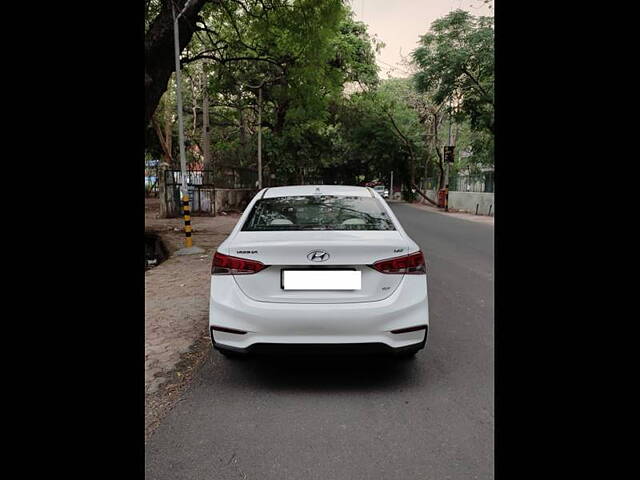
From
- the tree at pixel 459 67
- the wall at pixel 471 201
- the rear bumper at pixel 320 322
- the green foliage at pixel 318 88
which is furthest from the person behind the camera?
the wall at pixel 471 201

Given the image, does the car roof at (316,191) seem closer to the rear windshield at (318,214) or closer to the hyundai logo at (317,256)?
the rear windshield at (318,214)

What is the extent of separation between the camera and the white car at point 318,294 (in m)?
3.09

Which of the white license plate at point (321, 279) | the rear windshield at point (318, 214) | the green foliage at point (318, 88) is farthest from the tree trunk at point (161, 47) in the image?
the white license plate at point (321, 279)

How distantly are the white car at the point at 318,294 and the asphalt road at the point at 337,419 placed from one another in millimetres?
358

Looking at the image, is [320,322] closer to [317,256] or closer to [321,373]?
[317,256]

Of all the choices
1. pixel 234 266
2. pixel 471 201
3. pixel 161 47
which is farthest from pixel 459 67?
pixel 234 266

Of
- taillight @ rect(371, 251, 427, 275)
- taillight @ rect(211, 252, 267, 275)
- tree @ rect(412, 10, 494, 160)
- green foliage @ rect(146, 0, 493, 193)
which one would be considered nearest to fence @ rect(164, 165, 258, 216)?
green foliage @ rect(146, 0, 493, 193)

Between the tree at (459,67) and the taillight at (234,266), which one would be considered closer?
the taillight at (234,266)

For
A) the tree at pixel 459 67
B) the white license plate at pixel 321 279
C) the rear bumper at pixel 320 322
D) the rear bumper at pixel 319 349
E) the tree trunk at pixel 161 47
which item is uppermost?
the tree at pixel 459 67

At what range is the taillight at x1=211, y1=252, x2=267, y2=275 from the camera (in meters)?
3.16

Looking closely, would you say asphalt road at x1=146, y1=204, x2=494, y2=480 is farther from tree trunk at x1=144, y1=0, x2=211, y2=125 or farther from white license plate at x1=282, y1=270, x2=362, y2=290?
tree trunk at x1=144, y1=0, x2=211, y2=125
